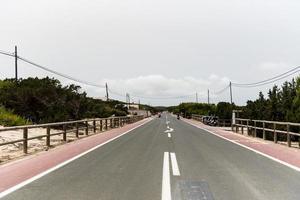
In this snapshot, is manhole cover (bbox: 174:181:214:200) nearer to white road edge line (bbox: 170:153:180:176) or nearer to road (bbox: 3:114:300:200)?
road (bbox: 3:114:300:200)

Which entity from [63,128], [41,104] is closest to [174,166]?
[63,128]

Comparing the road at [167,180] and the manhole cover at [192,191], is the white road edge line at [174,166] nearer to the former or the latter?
the road at [167,180]

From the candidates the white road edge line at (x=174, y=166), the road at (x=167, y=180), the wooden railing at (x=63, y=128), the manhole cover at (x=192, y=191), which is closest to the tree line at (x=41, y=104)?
the wooden railing at (x=63, y=128)

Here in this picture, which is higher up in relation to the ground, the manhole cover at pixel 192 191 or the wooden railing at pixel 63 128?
the wooden railing at pixel 63 128

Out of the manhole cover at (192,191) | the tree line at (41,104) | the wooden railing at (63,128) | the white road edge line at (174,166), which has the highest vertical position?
the tree line at (41,104)

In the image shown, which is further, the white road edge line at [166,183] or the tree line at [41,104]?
the tree line at [41,104]

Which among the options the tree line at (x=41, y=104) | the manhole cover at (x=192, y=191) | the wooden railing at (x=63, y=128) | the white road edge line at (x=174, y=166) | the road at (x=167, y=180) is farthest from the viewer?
the tree line at (x=41, y=104)

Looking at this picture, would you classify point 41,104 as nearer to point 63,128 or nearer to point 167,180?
point 63,128

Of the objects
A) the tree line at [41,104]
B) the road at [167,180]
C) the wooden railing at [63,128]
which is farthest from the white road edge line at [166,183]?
the tree line at [41,104]

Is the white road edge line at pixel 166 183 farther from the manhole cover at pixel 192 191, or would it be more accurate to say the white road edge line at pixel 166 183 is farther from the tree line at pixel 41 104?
the tree line at pixel 41 104

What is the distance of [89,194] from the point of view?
819 centimetres

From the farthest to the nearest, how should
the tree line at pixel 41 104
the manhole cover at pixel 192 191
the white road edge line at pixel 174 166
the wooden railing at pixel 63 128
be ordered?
the tree line at pixel 41 104 → the wooden railing at pixel 63 128 → the white road edge line at pixel 174 166 → the manhole cover at pixel 192 191

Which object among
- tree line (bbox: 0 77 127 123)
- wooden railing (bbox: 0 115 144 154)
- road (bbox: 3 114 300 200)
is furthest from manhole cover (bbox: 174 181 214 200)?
tree line (bbox: 0 77 127 123)

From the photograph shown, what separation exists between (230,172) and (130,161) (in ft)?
11.7
